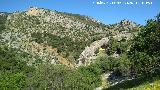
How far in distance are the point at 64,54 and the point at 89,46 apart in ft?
52.0

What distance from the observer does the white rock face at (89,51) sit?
628 feet

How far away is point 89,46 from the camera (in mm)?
198750

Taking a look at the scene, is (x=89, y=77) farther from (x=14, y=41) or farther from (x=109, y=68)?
(x=14, y=41)

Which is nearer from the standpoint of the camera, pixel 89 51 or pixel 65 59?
pixel 65 59

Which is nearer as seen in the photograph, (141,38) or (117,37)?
(141,38)

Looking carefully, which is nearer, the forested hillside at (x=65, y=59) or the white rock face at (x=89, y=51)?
the forested hillside at (x=65, y=59)

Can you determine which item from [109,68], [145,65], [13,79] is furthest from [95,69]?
[145,65]

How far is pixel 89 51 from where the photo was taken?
195 meters

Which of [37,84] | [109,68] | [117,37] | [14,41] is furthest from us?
[117,37]

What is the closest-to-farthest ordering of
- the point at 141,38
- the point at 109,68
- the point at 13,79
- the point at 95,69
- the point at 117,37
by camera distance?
the point at 141,38, the point at 13,79, the point at 95,69, the point at 109,68, the point at 117,37

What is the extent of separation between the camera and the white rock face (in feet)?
628

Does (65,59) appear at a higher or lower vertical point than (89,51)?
lower

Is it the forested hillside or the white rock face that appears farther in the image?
the white rock face

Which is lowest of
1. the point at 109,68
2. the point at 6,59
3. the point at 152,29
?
the point at 109,68
